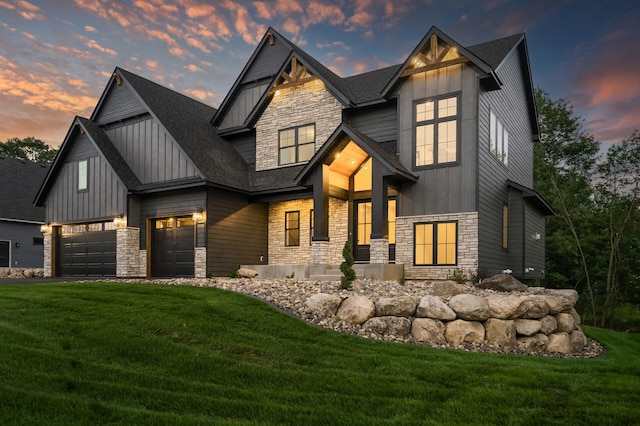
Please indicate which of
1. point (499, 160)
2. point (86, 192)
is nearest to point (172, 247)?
point (86, 192)

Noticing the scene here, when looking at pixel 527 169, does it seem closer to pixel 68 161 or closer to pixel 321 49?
pixel 321 49

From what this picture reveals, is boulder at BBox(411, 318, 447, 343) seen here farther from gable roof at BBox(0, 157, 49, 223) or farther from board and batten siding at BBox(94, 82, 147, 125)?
gable roof at BBox(0, 157, 49, 223)

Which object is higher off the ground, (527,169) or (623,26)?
(623,26)

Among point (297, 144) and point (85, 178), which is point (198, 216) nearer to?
point (297, 144)

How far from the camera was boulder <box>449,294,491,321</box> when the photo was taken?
823cm

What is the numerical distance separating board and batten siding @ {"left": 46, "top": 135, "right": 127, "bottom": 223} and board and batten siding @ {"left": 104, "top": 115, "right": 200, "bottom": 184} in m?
0.92

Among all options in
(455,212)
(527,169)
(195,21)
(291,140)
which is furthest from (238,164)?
(527,169)

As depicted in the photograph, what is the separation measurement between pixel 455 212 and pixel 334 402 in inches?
397

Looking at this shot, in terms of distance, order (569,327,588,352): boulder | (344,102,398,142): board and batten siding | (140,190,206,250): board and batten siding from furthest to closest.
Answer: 1. (140,190,206,250): board and batten siding
2. (344,102,398,142): board and batten siding
3. (569,327,588,352): boulder

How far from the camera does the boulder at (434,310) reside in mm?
8227

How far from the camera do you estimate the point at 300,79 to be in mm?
17625

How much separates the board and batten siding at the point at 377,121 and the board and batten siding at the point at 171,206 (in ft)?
20.0

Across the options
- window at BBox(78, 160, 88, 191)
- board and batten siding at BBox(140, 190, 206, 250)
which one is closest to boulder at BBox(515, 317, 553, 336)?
board and batten siding at BBox(140, 190, 206, 250)

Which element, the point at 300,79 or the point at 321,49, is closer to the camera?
the point at 300,79
